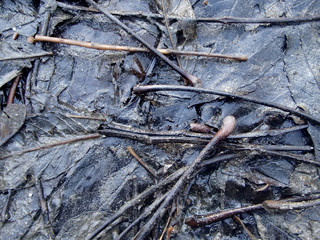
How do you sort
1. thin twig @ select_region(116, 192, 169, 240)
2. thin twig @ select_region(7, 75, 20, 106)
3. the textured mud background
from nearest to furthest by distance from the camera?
thin twig @ select_region(116, 192, 169, 240) < the textured mud background < thin twig @ select_region(7, 75, 20, 106)

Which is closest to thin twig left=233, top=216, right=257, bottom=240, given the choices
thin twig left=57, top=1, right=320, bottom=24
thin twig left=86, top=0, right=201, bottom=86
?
thin twig left=86, top=0, right=201, bottom=86

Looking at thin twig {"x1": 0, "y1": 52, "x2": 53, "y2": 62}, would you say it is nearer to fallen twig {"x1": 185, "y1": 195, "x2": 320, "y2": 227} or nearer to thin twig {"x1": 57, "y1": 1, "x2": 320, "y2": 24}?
thin twig {"x1": 57, "y1": 1, "x2": 320, "y2": 24}

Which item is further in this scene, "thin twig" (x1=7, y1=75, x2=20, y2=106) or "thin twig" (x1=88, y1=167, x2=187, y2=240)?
"thin twig" (x1=7, y1=75, x2=20, y2=106)

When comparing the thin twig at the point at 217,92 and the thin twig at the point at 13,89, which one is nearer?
the thin twig at the point at 217,92

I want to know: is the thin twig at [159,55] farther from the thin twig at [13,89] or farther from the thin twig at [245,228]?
the thin twig at [245,228]

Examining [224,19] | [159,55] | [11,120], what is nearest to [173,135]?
[159,55]

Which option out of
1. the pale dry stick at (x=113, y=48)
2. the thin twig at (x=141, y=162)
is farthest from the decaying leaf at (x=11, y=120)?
the thin twig at (x=141, y=162)
